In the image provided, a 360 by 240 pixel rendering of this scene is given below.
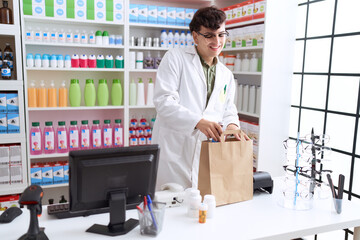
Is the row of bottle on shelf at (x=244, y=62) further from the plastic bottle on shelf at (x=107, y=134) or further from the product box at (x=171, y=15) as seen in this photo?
the plastic bottle on shelf at (x=107, y=134)

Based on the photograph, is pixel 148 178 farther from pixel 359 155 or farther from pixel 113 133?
pixel 113 133

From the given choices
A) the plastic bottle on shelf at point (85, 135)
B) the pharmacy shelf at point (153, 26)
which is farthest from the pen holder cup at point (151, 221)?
the pharmacy shelf at point (153, 26)

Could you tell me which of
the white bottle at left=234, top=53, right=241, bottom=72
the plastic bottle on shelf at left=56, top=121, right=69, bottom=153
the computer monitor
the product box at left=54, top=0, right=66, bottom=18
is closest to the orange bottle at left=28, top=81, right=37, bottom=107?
the plastic bottle on shelf at left=56, top=121, right=69, bottom=153

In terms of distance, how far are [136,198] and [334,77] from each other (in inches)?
88.1

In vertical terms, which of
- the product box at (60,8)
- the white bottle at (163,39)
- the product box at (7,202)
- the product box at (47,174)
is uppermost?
the product box at (60,8)

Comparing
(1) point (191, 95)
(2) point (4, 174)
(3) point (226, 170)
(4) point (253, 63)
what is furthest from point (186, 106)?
(2) point (4, 174)

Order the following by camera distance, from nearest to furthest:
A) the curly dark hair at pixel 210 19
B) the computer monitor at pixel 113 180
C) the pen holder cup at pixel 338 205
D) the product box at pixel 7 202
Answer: the computer monitor at pixel 113 180 → the pen holder cup at pixel 338 205 → the curly dark hair at pixel 210 19 → the product box at pixel 7 202

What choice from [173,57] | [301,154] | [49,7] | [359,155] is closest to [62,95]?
[49,7]

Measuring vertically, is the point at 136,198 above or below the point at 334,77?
below

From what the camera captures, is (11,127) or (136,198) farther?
(11,127)

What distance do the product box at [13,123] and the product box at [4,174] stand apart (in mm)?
349

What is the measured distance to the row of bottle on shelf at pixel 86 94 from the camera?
3.44 metres

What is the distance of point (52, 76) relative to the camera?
3.72m

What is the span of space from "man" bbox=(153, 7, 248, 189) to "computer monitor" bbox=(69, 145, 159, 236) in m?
0.62
